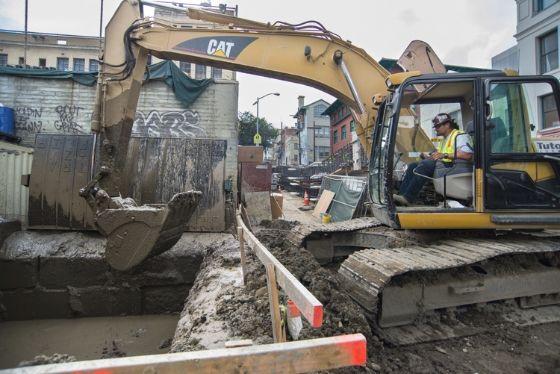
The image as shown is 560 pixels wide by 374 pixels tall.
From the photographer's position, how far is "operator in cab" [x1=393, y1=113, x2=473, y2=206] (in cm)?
412

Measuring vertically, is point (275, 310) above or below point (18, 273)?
above

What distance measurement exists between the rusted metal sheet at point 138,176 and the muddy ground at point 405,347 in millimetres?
2969

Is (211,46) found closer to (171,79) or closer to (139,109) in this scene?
(171,79)

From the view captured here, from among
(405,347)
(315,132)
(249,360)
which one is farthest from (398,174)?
(315,132)

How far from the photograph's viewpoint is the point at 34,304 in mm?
5543

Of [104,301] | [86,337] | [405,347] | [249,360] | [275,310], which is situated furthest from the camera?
→ [104,301]

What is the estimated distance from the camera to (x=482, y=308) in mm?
3986

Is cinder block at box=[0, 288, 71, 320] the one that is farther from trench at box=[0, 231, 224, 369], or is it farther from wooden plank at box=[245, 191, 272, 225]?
wooden plank at box=[245, 191, 272, 225]

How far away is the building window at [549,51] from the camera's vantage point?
706 inches

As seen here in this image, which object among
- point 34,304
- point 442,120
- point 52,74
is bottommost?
point 34,304

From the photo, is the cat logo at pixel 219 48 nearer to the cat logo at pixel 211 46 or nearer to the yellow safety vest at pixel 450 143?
the cat logo at pixel 211 46

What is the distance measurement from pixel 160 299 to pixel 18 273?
1991 mm

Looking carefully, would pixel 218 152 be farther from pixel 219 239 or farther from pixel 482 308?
pixel 482 308

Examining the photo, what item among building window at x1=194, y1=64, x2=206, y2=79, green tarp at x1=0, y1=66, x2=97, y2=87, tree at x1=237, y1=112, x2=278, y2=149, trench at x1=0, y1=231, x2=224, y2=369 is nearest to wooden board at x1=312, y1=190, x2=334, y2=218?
trench at x1=0, y1=231, x2=224, y2=369
